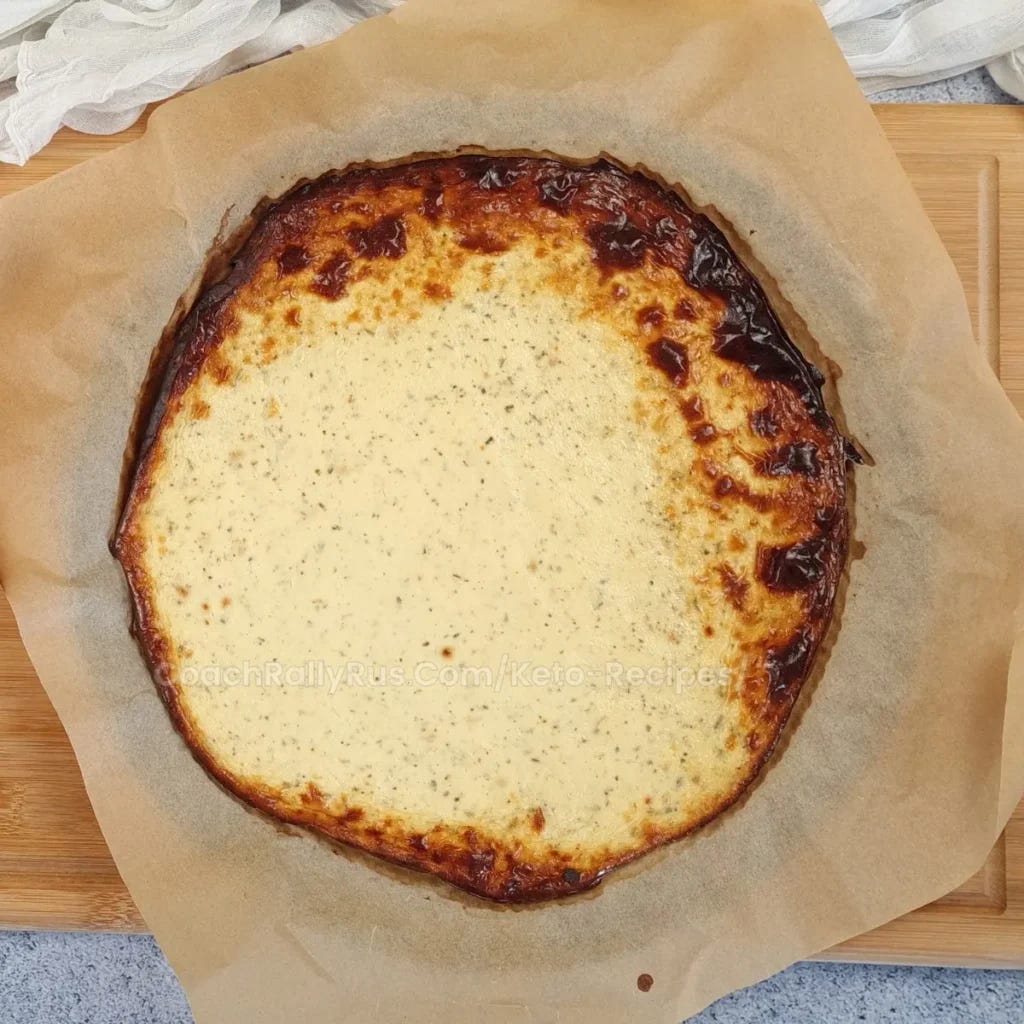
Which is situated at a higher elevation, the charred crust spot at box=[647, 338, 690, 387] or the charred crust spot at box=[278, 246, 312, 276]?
the charred crust spot at box=[278, 246, 312, 276]

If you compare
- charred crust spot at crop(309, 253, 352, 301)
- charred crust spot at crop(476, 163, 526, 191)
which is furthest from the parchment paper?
charred crust spot at crop(309, 253, 352, 301)

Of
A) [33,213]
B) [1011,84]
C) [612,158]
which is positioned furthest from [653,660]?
[33,213]

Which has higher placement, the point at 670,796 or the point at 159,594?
the point at 159,594

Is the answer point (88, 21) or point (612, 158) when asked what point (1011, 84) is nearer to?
point (612, 158)

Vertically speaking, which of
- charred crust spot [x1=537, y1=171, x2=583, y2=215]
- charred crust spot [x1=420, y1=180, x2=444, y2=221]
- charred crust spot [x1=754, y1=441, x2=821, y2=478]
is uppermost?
charred crust spot [x1=420, y1=180, x2=444, y2=221]

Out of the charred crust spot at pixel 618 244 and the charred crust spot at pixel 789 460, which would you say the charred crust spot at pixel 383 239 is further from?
the charred crust spot at pixel 789 460

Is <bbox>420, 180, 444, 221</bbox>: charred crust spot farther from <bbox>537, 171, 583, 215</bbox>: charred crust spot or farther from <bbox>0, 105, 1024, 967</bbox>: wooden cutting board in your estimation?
<bbox>0, 105, 1024, 967</bbox>: wooden cutting board
